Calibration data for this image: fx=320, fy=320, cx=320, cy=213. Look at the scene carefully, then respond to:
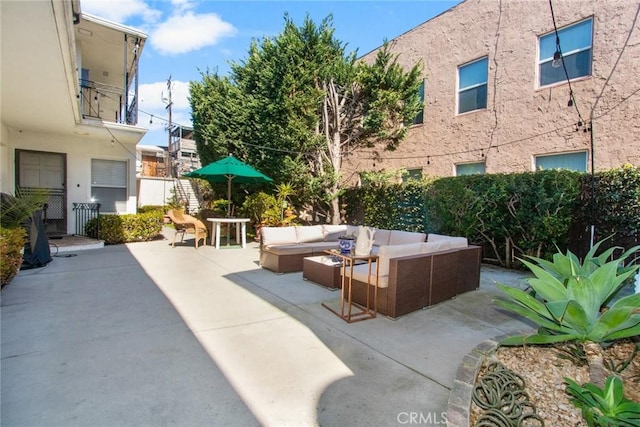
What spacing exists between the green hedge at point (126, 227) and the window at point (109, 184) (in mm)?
903

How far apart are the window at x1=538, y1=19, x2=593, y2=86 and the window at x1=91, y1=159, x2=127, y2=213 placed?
12.3 meters

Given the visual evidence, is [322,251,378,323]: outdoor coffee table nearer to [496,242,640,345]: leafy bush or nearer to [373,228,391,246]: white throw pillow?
[496,242,640,345]: leafy bush

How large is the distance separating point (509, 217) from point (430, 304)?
3704 mm

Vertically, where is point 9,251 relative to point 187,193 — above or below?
below

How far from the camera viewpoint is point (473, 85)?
31.6ft

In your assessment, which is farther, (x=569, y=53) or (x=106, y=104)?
(x=106, y=104)

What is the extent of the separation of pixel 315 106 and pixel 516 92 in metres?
5.42

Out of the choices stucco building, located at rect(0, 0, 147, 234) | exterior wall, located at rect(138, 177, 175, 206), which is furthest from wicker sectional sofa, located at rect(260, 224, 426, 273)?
exterior wall, located at rect(138, 177, 175, 206)

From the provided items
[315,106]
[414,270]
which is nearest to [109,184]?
[315,106]

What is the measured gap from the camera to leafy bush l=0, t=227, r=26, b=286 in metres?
4.54

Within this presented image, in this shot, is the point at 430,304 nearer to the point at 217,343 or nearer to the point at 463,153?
the point at 217,343

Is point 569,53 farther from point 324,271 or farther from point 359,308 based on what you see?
point 359,308

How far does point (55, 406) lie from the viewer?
2.20m

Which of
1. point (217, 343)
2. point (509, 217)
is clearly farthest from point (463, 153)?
point (217, 343)
